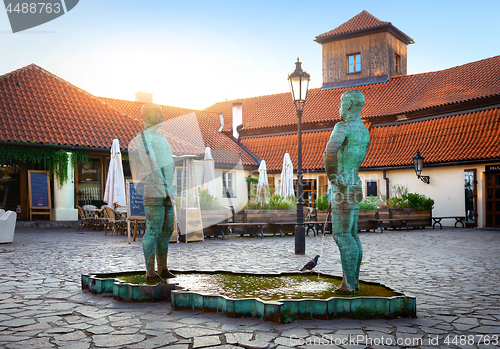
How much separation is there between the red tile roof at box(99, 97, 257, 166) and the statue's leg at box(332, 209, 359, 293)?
18259mm

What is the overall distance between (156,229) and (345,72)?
24.9 metres

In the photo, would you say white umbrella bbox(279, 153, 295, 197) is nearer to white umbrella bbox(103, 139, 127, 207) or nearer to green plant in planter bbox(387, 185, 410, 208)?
green plant in planter bbox(387, 185, 410, 208)

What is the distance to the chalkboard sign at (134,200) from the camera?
465 inches

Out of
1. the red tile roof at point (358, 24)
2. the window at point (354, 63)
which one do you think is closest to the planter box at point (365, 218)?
the window at point (354, 63)

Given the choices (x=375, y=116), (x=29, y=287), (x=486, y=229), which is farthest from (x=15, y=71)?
(x=486, y=229)

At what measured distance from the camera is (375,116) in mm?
24109

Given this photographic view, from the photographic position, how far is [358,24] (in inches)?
1110

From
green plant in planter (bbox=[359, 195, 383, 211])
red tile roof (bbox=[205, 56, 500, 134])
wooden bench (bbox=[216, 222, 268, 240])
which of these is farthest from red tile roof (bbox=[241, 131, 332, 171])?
wooden bench (bbox=[216, 222, 268, 240])

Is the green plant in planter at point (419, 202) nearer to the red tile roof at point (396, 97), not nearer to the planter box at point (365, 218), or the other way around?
the planter box at point (365, 218)

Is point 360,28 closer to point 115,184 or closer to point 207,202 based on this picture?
point 207,202

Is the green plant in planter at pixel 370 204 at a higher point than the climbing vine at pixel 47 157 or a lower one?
lower

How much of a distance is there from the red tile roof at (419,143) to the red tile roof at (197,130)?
1.83 meters

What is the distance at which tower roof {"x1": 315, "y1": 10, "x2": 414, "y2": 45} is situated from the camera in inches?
1062

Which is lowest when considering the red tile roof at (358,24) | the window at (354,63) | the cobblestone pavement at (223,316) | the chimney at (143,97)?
the cobblestone pavement at (223,316)
